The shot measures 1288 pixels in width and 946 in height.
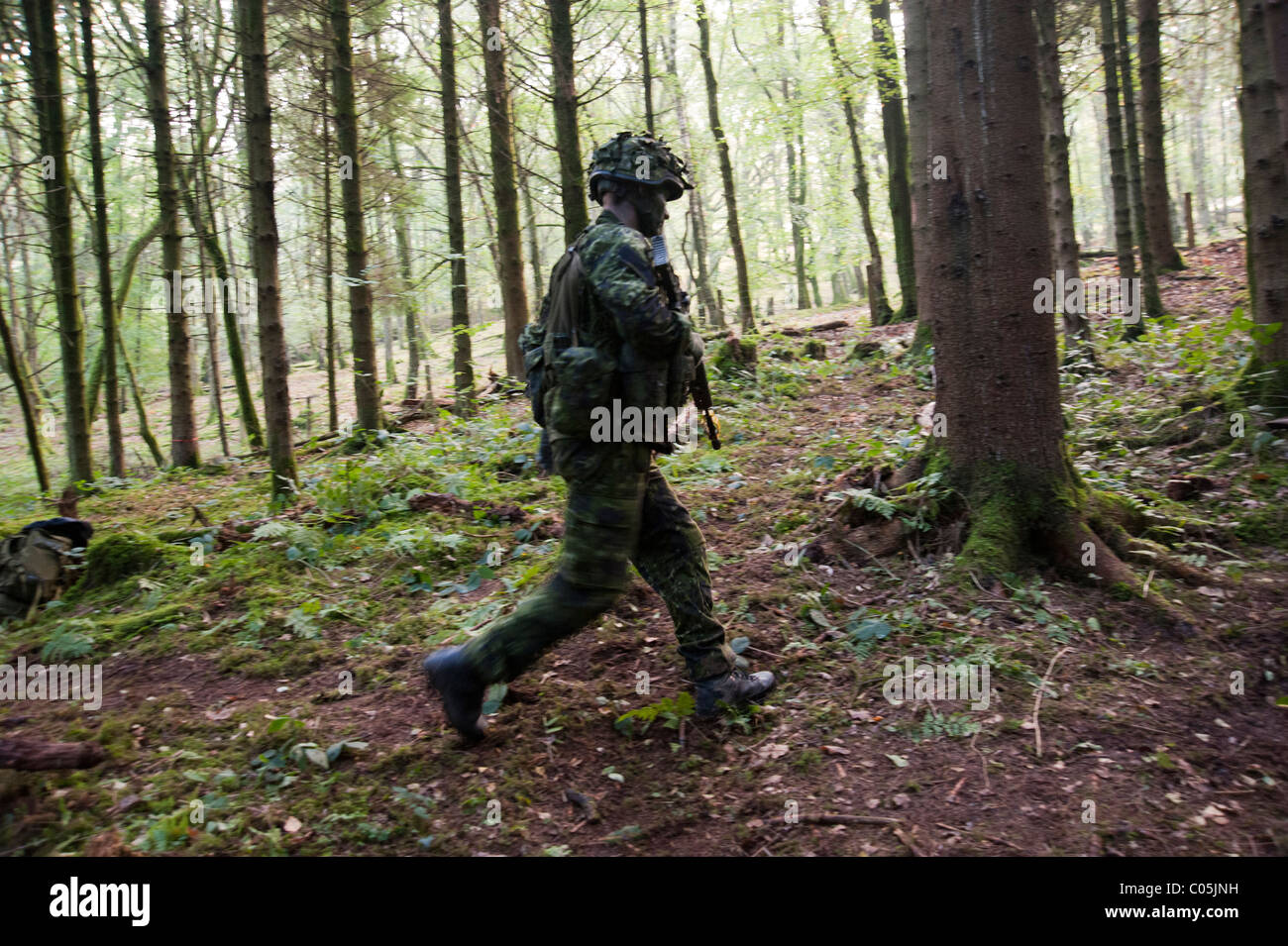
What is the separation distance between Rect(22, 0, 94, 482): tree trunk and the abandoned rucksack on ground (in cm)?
370

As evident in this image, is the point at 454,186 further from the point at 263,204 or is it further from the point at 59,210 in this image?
the point at 263,204

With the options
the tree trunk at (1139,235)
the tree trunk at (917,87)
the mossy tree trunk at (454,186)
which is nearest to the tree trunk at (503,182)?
the mossy tree trunk at (454,186)

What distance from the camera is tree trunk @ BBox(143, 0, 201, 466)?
10.4 meters

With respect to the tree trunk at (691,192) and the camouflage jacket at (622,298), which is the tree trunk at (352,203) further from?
the tree trunk at (691,192)

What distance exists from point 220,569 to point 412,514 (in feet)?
4.98

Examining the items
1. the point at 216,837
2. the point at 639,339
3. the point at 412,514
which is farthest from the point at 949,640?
the point at 412,514

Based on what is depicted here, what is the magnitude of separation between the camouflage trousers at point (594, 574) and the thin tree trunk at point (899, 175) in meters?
11.8

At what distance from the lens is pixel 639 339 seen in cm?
353

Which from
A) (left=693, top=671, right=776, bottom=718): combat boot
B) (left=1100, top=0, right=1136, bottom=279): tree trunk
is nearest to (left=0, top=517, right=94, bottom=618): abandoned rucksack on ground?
(left=693, top=671, right=776, bottom=718): combat boot

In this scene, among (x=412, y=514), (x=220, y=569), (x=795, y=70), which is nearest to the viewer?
(x=220, y=569)

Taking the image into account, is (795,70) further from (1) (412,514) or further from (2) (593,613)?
(2) (593,613)

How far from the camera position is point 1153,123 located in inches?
438

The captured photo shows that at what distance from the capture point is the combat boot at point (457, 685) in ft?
11.4

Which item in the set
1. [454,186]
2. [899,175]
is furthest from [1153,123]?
[454,186]
